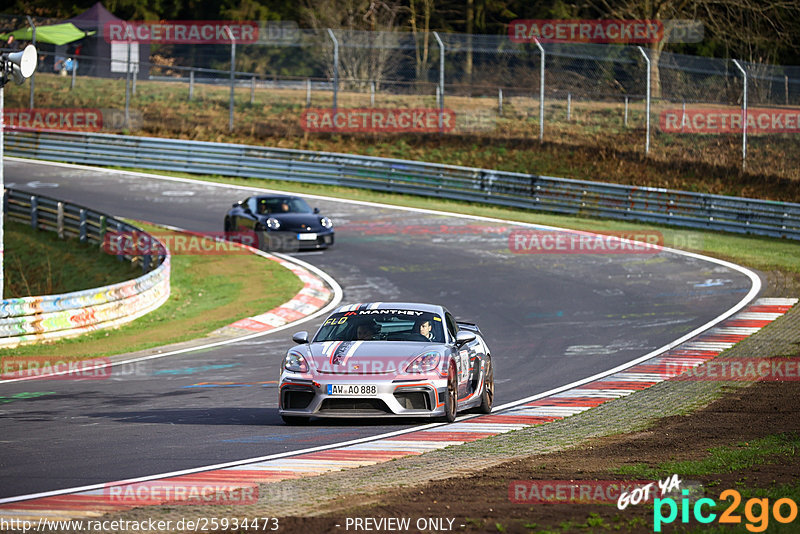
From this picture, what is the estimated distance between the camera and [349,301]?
68.3 ft

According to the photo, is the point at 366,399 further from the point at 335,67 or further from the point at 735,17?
the point at 735,17

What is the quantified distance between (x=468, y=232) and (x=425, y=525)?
869 inches

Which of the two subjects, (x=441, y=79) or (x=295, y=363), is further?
(x=441, y=79)

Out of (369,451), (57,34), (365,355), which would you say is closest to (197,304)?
(365,355)

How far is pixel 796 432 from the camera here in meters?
9.92

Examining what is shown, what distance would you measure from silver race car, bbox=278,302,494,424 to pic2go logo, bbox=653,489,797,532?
387 cm

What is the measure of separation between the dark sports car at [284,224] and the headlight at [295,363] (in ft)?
49.4

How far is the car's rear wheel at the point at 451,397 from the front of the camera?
35.2ft

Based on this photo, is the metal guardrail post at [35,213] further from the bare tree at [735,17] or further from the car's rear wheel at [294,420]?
the car's rear wheel at [294,420]

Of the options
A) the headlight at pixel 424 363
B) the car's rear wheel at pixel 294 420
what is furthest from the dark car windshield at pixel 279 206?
the headlight at pixel 424 363

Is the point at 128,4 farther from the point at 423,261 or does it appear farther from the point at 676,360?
Answer: the point at 676,360

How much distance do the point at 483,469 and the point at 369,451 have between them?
1.38 meters

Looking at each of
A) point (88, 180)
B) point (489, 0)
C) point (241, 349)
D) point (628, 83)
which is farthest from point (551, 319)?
point (489, 0)

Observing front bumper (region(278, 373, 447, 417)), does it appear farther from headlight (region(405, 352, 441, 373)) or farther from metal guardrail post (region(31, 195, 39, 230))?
metal guardrail post (region(31, 195, 39, 230))
